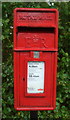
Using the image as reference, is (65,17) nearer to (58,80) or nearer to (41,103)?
(58,80)

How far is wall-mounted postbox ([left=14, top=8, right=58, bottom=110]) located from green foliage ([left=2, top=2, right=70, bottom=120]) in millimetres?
1162

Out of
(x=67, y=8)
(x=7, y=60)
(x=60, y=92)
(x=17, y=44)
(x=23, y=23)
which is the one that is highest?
(x=67, y=8)

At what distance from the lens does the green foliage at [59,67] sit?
3885mm

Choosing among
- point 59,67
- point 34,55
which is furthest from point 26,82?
point 59,67

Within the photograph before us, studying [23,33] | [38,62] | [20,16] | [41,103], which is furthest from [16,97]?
[20,16]

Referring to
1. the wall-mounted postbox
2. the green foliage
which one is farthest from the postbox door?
the green foliage

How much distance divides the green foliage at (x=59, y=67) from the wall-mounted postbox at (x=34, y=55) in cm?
116

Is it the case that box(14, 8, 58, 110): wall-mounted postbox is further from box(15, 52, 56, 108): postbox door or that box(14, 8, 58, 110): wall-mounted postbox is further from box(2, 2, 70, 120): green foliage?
box(2, 2, 70, 120): green foliage

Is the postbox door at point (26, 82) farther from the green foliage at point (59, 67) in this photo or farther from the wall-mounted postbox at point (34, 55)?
the green foliage at point (59, 67)

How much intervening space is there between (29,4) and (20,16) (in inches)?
55.1

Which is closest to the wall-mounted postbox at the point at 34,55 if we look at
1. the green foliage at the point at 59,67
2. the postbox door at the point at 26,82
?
the postbox door at the point at 26,82

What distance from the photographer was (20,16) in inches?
104

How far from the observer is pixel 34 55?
266cm

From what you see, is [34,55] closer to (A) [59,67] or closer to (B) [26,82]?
(B) [26,82]
